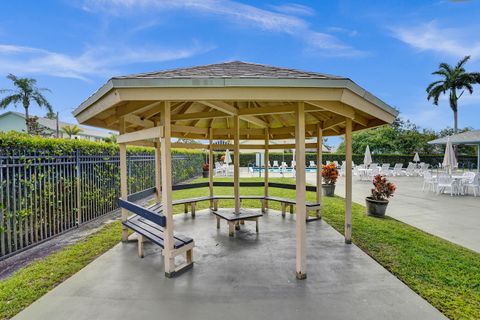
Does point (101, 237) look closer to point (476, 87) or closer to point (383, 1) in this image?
point (383, 1)

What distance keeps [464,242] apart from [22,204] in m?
8.68

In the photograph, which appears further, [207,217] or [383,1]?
[383,1]

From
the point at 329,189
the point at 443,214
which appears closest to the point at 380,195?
the point at 443,214

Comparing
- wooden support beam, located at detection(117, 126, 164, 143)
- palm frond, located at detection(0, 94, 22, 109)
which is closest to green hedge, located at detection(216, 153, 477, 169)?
wooden support beam, located at detection(117, 126, 164, 143)

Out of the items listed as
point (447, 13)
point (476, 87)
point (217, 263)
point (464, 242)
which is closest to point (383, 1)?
point (447, 13)

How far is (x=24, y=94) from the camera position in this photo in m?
30.8

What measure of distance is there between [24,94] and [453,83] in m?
56.2

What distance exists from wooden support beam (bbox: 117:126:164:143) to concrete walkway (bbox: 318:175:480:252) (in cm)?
613

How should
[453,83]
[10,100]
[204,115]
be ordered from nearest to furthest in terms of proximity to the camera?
[204,115] < [10,100] < [453,83]

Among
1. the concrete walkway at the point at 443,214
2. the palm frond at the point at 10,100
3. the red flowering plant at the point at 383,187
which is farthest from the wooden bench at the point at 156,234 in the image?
the palm frond at the point at 10,100

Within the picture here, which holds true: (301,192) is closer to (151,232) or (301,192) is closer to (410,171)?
(151,232)

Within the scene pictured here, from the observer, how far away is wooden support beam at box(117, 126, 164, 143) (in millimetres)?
3391

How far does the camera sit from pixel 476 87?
3095 centimetres

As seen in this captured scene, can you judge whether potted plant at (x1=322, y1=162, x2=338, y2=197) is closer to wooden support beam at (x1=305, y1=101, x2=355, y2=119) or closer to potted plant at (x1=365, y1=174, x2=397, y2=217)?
potted plant at (x1=365, y1=174, x2=397, y2=217)
